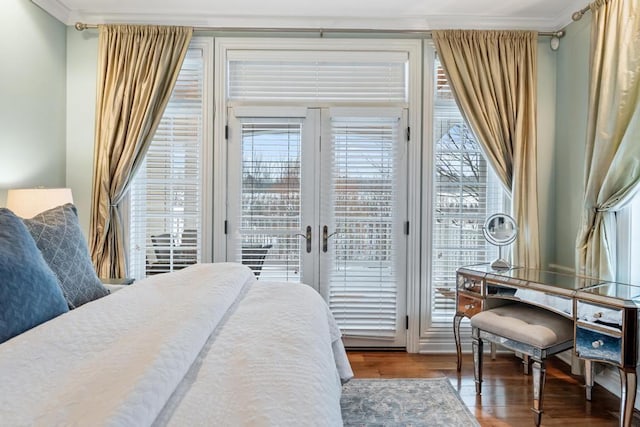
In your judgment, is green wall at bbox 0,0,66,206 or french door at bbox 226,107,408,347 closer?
green wall at bbox 0,0,66,206

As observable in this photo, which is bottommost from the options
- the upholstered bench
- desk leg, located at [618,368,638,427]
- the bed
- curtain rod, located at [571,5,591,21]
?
desk leg, located at [618,368,638,427]

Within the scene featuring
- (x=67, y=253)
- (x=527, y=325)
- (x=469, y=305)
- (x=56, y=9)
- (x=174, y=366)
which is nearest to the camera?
(x=174, y=366)

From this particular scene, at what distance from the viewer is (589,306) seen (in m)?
1.96

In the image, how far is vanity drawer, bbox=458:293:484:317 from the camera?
2584 millimetres

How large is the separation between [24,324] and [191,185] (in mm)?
1851

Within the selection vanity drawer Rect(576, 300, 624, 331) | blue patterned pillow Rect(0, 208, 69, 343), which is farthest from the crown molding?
vanity drawer Rect(576, 300, 624, 331)

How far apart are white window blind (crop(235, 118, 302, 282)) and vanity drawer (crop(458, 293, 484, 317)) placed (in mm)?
1256

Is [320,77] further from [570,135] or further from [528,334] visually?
[528,334]

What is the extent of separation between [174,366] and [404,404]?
179 centimetres

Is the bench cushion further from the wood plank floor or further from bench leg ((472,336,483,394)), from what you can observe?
the wood plank floor

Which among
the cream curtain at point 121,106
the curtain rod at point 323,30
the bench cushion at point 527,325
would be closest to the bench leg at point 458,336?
the bench cushion at point 527,325

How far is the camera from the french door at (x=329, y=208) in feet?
10.0

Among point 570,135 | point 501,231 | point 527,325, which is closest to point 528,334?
point 527,325

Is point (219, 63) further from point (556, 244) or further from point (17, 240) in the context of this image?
point (556, 244)
